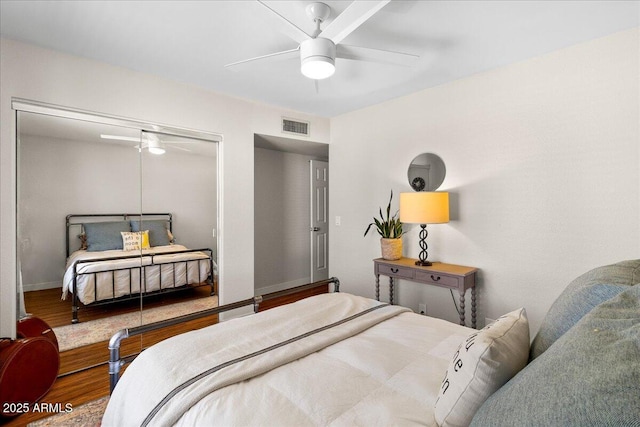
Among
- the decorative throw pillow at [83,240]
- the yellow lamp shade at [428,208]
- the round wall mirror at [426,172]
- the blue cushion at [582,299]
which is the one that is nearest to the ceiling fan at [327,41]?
the yellow lamp shade at [428,208]

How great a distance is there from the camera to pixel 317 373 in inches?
47.4

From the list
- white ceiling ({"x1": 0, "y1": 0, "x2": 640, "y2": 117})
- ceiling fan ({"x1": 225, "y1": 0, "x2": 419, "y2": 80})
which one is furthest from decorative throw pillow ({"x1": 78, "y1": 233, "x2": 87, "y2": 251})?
ceiling fan ({"x1": 225, "y1": 0, "x2": 419, "y2": 80})

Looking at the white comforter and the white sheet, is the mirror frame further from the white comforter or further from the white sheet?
the white comforter

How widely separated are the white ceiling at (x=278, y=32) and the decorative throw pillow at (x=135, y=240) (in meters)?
1.47

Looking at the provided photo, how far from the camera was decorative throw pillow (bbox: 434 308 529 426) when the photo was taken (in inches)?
32.1

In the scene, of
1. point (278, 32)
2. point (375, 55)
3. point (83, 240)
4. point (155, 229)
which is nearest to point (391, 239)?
point (375, 55)

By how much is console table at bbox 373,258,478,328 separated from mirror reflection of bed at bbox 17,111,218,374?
1.89 meters

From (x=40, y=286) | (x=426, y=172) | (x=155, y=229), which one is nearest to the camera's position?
(x=40, y=286)

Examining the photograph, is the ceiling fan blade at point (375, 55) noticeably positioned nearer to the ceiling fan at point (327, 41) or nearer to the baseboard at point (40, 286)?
the ceiling fan at point (327, 41)

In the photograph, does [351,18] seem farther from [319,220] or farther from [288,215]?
[319,220]

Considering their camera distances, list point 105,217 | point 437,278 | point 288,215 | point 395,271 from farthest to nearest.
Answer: point 288,215
point 395,271
point 437,278
point 105,217

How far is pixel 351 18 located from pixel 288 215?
136 inches

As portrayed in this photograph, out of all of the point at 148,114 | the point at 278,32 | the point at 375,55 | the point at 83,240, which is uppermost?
the point at 278,32

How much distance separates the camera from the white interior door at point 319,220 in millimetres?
4922
